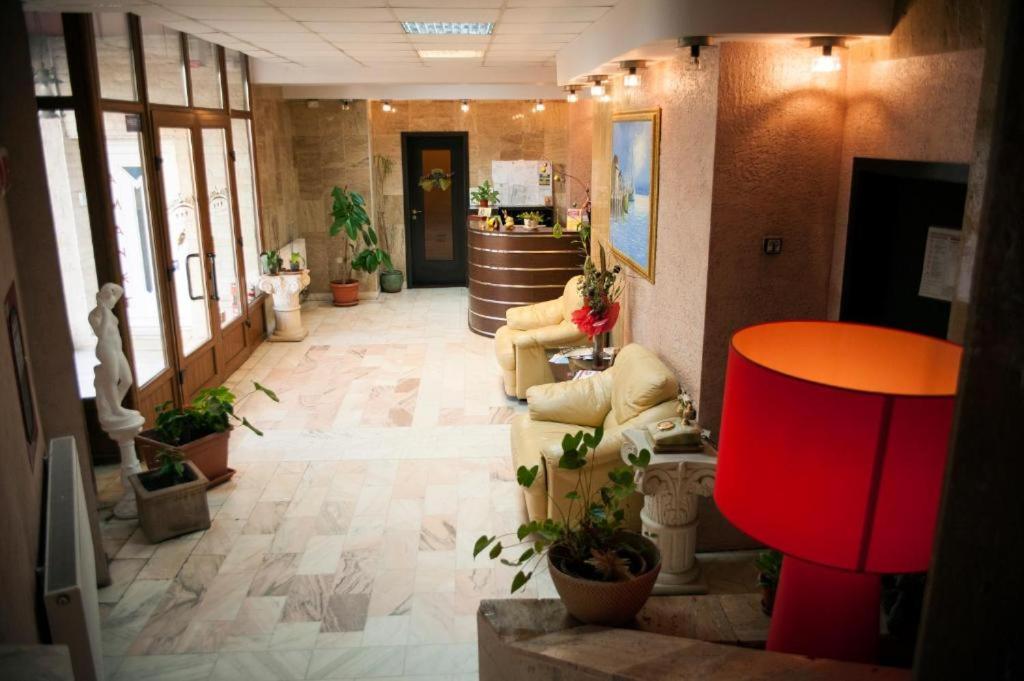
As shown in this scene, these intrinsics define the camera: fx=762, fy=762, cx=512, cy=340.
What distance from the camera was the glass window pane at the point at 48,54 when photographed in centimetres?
465

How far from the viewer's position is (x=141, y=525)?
430 centimetres

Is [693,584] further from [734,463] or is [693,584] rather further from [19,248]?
[19,248]

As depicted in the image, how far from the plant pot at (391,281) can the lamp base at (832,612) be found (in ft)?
32.1

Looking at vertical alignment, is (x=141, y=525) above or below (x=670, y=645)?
below

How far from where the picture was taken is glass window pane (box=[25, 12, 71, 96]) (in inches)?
183

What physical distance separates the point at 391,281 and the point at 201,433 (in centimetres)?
635

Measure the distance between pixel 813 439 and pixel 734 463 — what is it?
0.66 feet

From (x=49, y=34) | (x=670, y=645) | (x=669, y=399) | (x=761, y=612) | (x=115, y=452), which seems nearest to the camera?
(x=670, y=645)

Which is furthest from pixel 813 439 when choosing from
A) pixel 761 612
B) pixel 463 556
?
pixel 463 556

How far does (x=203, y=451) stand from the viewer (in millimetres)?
4828

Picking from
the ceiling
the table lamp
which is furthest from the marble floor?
the ceiling

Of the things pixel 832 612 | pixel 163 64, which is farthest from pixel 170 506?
pixel 832 612

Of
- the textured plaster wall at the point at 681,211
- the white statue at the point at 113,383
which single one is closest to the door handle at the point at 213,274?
the white statue at the point at 113,383

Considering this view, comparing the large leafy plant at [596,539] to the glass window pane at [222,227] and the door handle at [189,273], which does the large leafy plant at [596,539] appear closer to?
the door handle at [189,273]
